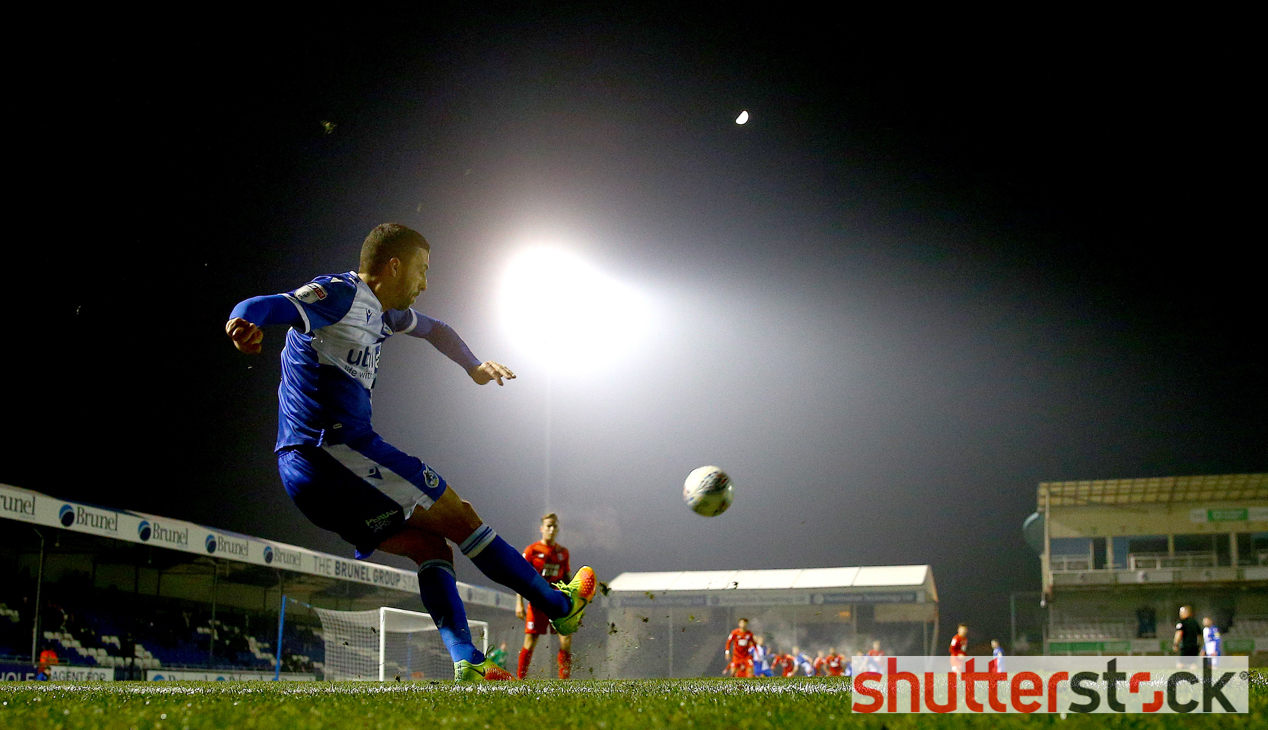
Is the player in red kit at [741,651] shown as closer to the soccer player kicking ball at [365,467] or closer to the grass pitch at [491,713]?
the soccer player kicking ball at [365,467]

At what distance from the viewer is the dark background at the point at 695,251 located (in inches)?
554

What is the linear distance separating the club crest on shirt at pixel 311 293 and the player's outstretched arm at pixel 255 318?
0.18 ft

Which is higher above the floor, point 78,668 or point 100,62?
point 100,62

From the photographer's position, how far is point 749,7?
1655 cm

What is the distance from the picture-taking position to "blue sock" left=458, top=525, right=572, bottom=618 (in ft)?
11.5

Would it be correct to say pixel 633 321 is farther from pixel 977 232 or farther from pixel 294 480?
pixel 294 480

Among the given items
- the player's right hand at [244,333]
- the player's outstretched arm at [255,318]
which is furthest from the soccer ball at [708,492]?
the player's right hand at [244,333]

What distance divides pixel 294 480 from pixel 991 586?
29.5 meters

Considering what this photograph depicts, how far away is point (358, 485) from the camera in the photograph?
10.7ft

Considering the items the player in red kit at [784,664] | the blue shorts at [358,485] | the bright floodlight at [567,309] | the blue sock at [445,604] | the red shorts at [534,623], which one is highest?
the bright floodlight at [567,309]

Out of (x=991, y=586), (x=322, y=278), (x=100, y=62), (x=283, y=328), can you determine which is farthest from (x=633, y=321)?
(x=322, y=278)

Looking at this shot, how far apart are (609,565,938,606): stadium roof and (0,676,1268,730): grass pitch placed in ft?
84.4

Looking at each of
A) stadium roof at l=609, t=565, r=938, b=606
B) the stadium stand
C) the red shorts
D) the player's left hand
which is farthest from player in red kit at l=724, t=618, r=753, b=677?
stadium roof at l=609, t=565, r=938, b=606

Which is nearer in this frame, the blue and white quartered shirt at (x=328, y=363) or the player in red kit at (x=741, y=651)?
the blue and white quartered shirt at (x=328, y=363)
